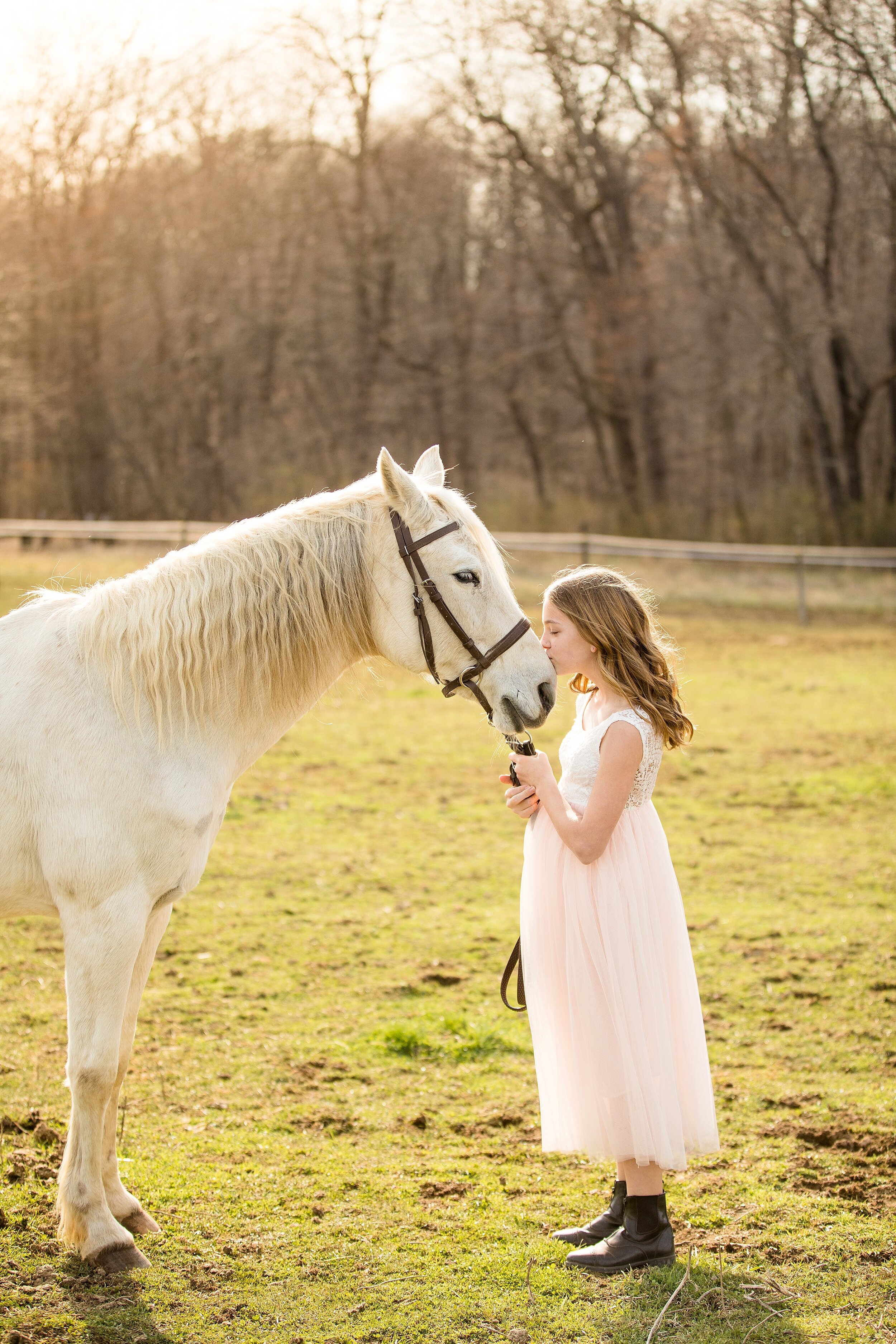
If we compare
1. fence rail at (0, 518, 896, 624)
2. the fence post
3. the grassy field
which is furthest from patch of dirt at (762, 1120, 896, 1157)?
fence rail at (0, 518, 896, 624)

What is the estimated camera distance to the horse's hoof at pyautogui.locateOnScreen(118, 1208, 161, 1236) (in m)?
2.78

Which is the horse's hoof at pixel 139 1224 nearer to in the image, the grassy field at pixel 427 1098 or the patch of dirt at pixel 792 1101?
the grassy field at pixel 427 1098

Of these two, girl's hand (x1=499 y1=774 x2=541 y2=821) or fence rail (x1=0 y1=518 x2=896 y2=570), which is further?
fence rail (x1=0 y1=518 x2=896 y2=570)

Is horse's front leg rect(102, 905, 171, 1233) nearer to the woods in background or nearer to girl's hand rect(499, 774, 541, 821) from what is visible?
girl's hand rect(499, 774, 541, 821)

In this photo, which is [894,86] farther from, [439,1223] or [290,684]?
[439,1223]

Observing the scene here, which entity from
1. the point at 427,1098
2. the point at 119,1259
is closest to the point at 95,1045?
the point at 119,1259

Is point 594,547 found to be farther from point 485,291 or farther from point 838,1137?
point 838,1137

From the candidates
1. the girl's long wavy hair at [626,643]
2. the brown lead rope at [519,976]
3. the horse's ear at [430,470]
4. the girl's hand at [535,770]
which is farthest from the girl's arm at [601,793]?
the horse's ear at [430,470]

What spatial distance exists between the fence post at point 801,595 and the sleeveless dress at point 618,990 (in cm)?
1368

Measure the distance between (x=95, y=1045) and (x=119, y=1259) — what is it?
537mm

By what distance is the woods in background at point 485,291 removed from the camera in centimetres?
1964

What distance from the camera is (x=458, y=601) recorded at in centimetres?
273

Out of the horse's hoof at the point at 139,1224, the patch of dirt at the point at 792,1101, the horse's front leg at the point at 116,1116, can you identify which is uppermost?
the horse's front leg at the point at 116,1116

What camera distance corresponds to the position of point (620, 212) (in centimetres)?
2258
